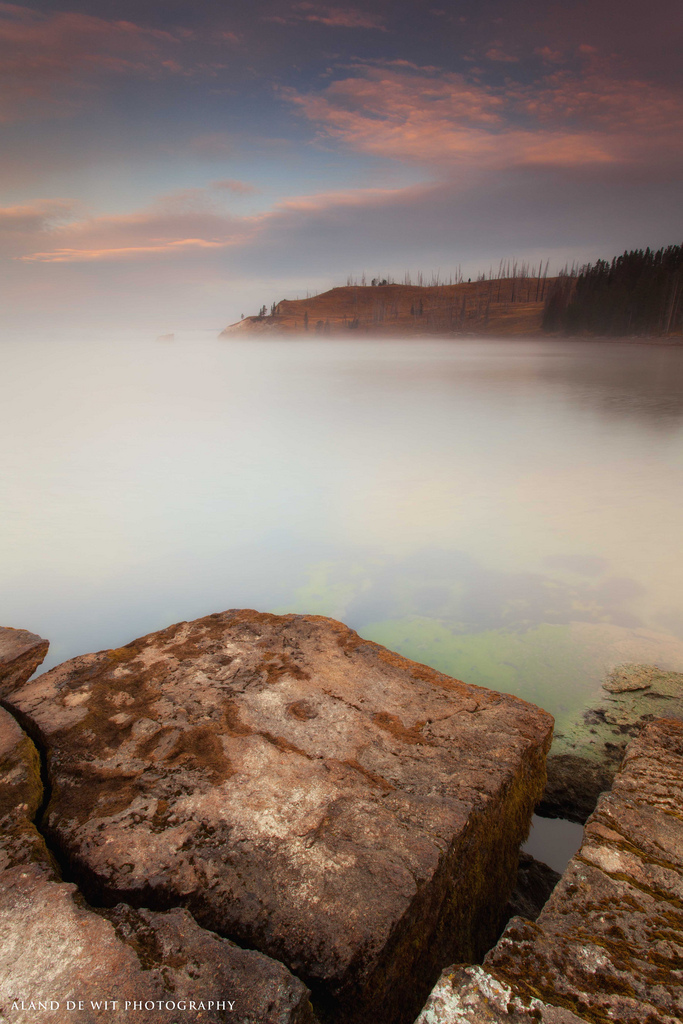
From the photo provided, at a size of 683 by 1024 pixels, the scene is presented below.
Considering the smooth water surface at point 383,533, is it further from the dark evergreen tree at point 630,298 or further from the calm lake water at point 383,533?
the dark evergreen tree at point 630,298

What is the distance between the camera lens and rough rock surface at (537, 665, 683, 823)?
127 inches

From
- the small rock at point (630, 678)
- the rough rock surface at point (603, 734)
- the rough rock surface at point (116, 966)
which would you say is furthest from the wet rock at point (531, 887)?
the small rock at point (630, 678)

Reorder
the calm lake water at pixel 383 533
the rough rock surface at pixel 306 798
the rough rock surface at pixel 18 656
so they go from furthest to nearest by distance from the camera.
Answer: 1. the calm lake water at pixel 383 533
2. the rough rock surface at pixel 18 656
3. the rough rock surface at pixel 306 798

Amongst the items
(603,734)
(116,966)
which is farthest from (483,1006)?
(603,734)

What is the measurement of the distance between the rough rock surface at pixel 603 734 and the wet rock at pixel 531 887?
365 mm

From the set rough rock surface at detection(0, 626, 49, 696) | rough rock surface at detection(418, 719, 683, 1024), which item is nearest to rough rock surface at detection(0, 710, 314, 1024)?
rough rock surface at detection(418, 719, 683, 1024)

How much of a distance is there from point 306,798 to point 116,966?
0.84m

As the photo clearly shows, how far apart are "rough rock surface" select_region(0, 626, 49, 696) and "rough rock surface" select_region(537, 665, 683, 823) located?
10.0 feet

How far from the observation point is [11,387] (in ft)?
83.4

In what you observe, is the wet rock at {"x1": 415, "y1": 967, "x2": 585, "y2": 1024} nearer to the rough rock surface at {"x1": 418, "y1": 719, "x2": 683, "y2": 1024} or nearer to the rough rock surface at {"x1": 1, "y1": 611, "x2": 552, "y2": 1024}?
the rough rock surface at {"x1": 418, "y1": 719, "x2": 683, "y2": 1024}

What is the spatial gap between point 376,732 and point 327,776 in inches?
15.7

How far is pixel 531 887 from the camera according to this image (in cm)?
279

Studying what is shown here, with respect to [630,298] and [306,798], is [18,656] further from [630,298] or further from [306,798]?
[630,298]

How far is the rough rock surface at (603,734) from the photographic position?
10.6ft
